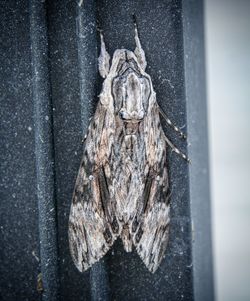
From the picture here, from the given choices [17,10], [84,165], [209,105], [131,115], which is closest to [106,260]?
[84,165]

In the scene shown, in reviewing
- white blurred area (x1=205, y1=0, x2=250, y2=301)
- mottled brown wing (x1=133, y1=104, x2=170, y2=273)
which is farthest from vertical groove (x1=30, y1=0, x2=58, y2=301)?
white blurred area (x1=205, y1=0, x2=250, y2=301)

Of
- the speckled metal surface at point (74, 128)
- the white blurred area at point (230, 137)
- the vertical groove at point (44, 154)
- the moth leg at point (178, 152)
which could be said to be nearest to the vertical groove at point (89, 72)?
the speckled metal surface at point (74, 128)

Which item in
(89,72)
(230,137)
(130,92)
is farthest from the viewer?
(230,137)

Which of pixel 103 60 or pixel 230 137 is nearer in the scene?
pixel 103 60

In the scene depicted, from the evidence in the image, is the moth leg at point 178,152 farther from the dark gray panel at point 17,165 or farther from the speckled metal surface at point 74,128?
the dark gray panel at point 17,165

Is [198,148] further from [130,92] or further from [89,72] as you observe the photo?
[89,72]

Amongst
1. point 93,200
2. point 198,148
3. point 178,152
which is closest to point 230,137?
point 198,148

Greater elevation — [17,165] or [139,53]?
[139,53]
